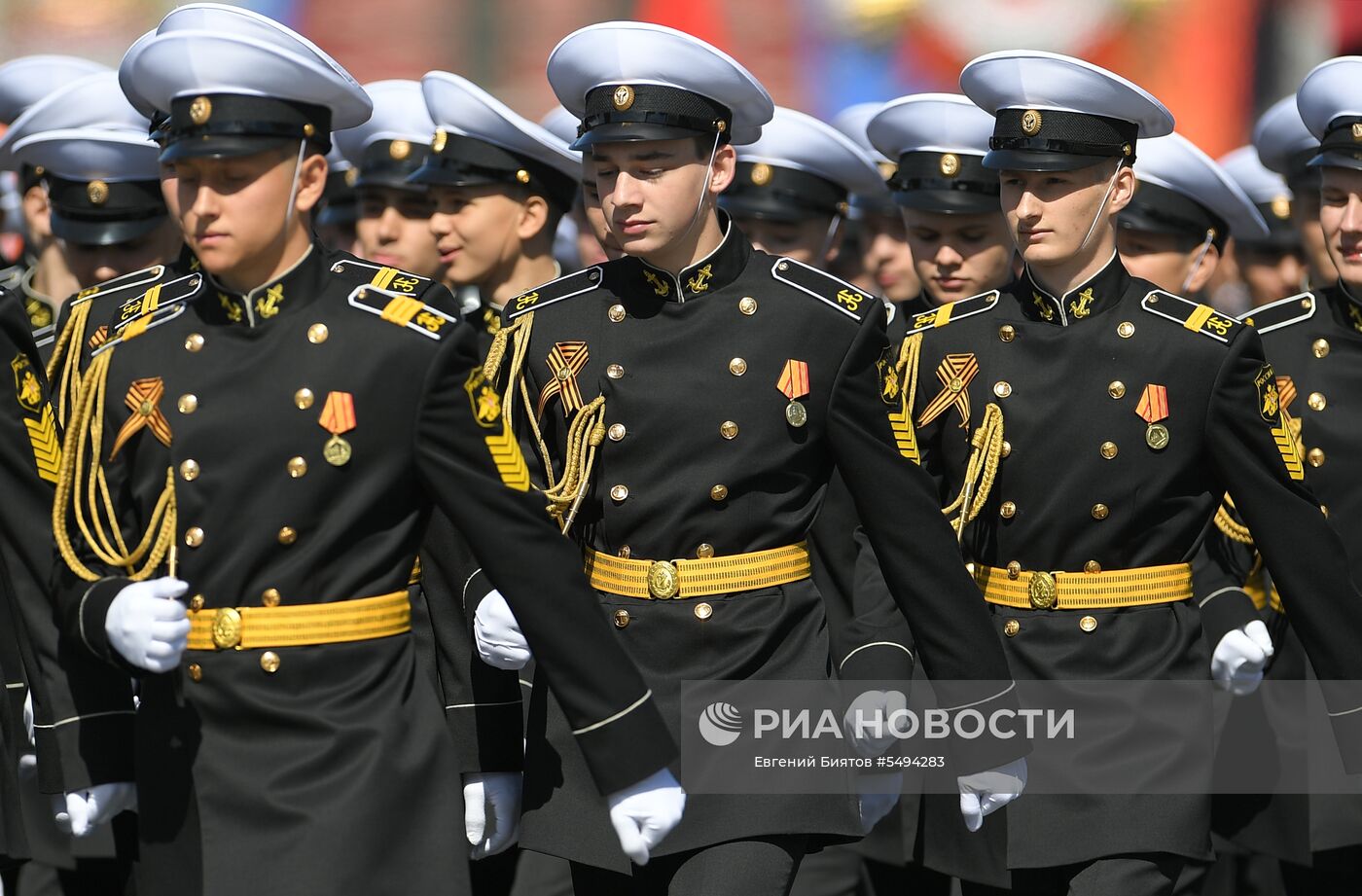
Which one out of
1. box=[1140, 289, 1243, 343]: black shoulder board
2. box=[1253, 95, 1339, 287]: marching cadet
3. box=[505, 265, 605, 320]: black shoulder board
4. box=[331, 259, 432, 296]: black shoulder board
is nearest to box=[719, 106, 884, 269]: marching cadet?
box=[1253, 95, 1339, 287]: marching cadet

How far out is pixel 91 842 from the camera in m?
7.28

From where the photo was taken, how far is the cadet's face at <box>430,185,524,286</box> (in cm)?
742

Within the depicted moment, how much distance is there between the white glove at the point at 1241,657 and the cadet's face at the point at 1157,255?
4.91 feet

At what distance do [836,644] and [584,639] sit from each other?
1265mm

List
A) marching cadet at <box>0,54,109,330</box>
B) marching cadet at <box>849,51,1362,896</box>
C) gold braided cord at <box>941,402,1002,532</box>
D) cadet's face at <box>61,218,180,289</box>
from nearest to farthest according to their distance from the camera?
marching cadet at <box>849,51,1362,896</box>, gold braided cord at <box>941,402,1002,532</box>, cadet's face at <box>61,218,180,289</box>, marching cadet at <box>0,54,109,330</box>

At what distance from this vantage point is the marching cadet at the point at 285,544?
4.50 metres

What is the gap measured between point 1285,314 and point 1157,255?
0.74 m

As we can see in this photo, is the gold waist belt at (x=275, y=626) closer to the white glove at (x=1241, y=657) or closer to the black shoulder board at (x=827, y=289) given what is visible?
the black shoulder board at (x=827, y=289)

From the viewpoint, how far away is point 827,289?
549cm

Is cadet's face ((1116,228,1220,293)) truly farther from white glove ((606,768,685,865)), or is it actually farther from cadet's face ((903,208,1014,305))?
white glove ((606,768,685,865))

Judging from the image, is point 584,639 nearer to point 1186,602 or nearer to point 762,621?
point 762,621

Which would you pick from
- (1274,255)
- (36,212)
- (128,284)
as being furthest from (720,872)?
(1274,255)

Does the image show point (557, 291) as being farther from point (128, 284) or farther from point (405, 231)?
point (405, 231)

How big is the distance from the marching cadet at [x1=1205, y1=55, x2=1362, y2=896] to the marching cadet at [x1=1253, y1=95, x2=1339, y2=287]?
0.53 m
